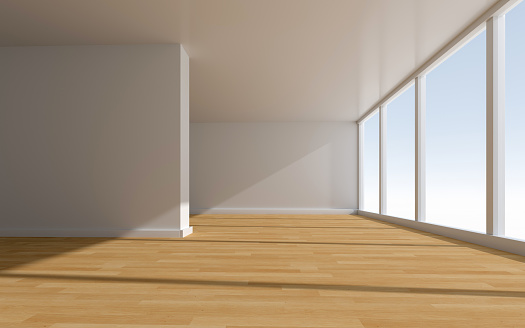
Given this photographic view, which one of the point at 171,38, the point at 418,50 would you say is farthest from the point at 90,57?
the point at 418,50

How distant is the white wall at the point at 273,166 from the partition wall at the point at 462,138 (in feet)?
2.09

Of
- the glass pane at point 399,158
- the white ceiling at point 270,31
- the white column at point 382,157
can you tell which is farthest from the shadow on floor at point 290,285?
the white column at point 382,157

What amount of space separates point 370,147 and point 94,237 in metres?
7.59

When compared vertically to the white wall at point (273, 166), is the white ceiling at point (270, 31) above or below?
above

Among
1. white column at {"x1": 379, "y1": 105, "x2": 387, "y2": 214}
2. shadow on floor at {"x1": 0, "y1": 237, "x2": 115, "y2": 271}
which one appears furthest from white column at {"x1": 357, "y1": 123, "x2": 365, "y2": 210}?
shadow on floor at {"x1": 0, "y1": 237, "x2": 115, "y2": 271}

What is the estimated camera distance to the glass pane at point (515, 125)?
4.15 meters

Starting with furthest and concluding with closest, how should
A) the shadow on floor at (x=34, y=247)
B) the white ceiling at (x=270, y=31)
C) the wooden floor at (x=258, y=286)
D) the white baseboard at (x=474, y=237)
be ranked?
the white ceiling at (x=270, y=31)
the white baseboard at (x=474, y=237)
the shadow on floor at (x=34, y=247)
the wooden floor at (x=258, y=286)

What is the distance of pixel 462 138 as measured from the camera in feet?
22.1

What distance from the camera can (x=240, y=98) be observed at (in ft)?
27.3

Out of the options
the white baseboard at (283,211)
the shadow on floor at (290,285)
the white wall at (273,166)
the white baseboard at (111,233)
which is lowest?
the white baseboard at (283,211)

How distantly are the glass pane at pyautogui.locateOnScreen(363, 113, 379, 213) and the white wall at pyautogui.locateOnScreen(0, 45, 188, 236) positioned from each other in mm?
6380

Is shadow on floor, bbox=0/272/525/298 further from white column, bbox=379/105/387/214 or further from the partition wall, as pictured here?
white column, bbox=379/105/387/214

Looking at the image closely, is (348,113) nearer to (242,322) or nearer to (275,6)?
(275,6)

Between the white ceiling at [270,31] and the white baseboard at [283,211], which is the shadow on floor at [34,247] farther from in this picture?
the white baseboard at [283,211]
